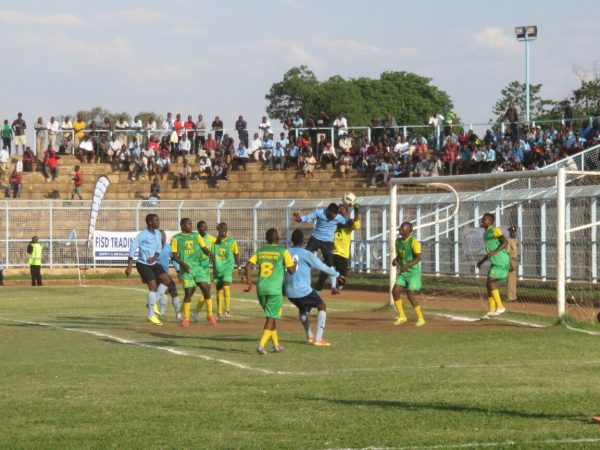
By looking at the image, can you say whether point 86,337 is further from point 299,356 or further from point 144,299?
point 144,299

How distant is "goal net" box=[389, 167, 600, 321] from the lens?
22.6 metres

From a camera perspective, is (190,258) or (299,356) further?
(190,258)

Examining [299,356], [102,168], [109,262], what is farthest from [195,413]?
[102,168]

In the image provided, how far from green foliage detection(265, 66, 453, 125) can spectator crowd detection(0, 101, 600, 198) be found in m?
51.1

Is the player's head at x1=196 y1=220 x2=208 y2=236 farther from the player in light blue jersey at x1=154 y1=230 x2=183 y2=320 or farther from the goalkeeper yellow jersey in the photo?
the goalkeeper yellow jersey

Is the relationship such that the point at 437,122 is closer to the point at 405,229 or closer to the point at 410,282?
the point at 410,282

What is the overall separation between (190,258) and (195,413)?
1086 cm

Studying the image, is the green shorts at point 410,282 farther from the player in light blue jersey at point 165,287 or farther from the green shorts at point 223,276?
the player in light blue jersey at point 165,287

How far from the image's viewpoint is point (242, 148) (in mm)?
50625

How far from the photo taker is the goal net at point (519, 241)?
2259 centimetres

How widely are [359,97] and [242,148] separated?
190 feet

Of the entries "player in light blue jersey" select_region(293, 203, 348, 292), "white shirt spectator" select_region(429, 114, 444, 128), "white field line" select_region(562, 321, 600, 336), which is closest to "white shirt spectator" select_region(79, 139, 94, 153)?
"white shirt spectator" select_region(429, 114, 444, 128)

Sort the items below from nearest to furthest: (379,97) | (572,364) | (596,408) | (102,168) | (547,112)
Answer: (596,408) → (572,364) → (102,168) → (547,112) → (379,97)

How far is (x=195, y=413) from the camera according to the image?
37.0 ft
